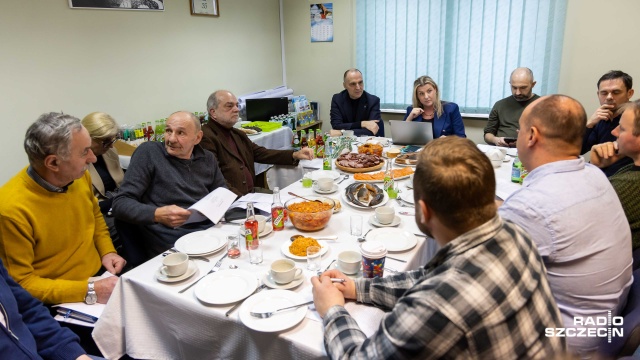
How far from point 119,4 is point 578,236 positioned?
12.7 feet

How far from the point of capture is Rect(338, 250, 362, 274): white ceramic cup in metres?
1.44

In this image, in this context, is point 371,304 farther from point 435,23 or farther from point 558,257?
point 435,23

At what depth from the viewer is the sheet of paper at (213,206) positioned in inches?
73.6

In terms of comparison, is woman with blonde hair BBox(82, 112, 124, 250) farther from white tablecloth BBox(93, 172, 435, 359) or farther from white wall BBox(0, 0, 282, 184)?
white tablecloth BBox(93, 172, 435, 359)

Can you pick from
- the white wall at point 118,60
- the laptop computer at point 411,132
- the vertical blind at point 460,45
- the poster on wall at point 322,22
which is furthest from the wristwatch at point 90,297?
the poster on wall at point 322,22

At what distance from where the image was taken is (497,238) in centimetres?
92

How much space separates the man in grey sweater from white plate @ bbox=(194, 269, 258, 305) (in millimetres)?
620

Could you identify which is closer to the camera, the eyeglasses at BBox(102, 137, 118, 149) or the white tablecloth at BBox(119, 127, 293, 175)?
the eyeglasses at BBox(102, 137, 118, 149)

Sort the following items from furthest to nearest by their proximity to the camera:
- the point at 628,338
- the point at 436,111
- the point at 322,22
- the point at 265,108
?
the point at 322,22 < the point at 265,108 < the point at 436,111 < the point at 628,338

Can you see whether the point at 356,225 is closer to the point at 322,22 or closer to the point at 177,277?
the point at 177,277

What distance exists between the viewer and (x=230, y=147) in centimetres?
296

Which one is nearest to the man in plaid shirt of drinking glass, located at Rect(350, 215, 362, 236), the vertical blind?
drinking glass, located at Rect(350, 215, 362, 236)

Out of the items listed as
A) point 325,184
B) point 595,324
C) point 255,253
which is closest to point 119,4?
point 325,184

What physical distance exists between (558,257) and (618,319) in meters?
0.27
